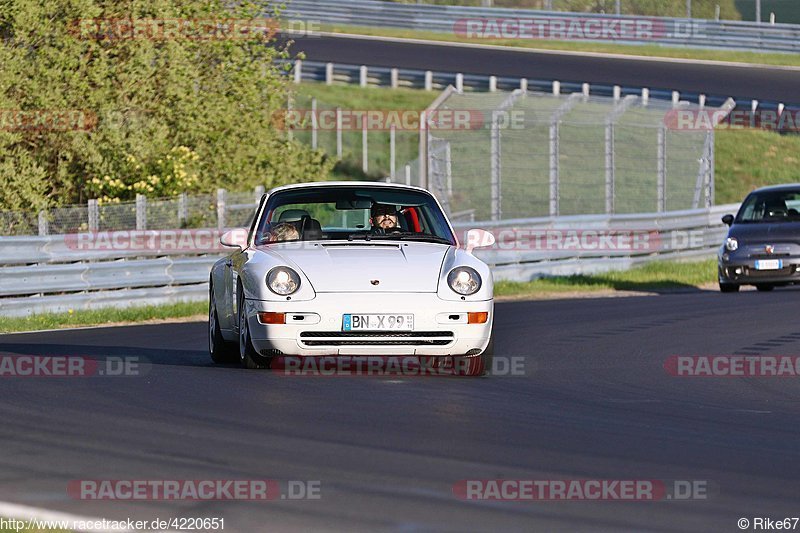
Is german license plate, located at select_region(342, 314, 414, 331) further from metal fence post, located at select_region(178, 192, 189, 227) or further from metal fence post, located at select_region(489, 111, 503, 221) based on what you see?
metal fence post, located at select_region(489, 111, 503, 221)

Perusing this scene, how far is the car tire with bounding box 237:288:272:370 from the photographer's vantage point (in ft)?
35.9

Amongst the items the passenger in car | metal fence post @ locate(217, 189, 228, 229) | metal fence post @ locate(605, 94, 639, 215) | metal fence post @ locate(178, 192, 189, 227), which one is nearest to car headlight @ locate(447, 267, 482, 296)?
the passenger in car

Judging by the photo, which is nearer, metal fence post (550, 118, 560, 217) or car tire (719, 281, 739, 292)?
car tire (719, 281, 739, 292)

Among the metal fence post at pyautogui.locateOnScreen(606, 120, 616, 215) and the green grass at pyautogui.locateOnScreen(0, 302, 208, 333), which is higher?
the metal fence post at pyautogui.locateOnScreen(606, 120, 616, 215)

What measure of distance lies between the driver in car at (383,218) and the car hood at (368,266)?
414 millimetres

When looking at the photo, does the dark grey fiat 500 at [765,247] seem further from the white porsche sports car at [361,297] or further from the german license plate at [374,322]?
the german license plate at [374,322]

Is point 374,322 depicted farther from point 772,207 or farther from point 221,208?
point 772,207

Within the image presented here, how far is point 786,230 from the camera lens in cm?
2291

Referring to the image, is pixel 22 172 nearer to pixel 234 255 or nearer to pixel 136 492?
pixel 234 255

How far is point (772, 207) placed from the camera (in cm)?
2375

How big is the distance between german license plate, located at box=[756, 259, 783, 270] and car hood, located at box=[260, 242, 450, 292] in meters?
12.4

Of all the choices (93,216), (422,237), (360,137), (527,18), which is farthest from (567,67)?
(422,237)

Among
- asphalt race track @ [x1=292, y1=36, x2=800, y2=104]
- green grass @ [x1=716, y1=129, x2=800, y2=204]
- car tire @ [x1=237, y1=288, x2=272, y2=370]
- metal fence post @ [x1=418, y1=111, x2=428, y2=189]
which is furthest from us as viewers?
asphalt race track @ [x1=292, y1=36, x2=800, y2=104]

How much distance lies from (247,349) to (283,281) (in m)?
0.70
